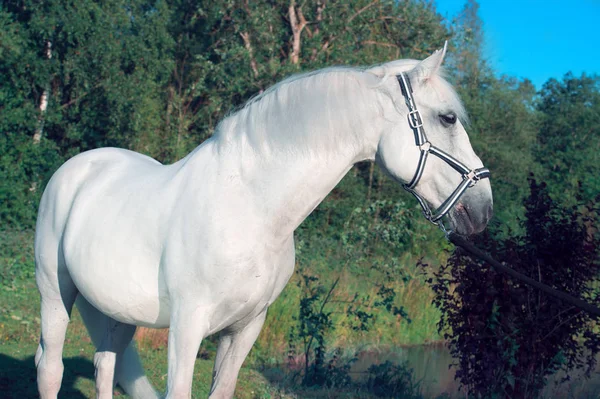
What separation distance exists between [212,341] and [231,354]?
5.39m

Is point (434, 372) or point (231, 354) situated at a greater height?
point (231, 354)

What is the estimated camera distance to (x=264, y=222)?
2652 mm

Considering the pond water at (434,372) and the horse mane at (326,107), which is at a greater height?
the horse mane at (326,107)

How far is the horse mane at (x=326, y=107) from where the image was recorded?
104 inches

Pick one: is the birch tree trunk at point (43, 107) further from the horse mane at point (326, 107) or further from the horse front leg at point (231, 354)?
the horse mane at point (326, 107)

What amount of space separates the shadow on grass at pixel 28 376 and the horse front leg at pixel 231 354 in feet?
7.39

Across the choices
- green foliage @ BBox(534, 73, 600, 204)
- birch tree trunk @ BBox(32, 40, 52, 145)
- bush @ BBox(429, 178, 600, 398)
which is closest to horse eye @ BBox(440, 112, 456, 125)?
bush @ BBox(429, 178, 600, 398)

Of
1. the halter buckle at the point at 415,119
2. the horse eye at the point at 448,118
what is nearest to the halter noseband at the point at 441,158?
the halter buckle at the point at 415,119

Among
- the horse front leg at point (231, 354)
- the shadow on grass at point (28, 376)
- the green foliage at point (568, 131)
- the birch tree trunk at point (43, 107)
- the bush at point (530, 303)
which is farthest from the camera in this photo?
the green foliage at point (568, 131)

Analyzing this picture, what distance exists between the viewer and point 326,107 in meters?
2.64

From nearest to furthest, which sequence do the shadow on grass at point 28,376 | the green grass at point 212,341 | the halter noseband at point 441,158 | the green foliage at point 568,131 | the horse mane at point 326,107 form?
1. the halter noseband at point 441,158
2. the horse mane at point 326,107
3. the shadow on grass at point 28,376
4. the green grass at point 212,341
5. the green foliage at point 568,131

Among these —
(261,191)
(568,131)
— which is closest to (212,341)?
(261,191)

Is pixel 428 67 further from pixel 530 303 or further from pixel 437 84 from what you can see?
pixel 530 303

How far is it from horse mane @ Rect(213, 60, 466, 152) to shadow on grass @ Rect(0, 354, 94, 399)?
3.19 meters
